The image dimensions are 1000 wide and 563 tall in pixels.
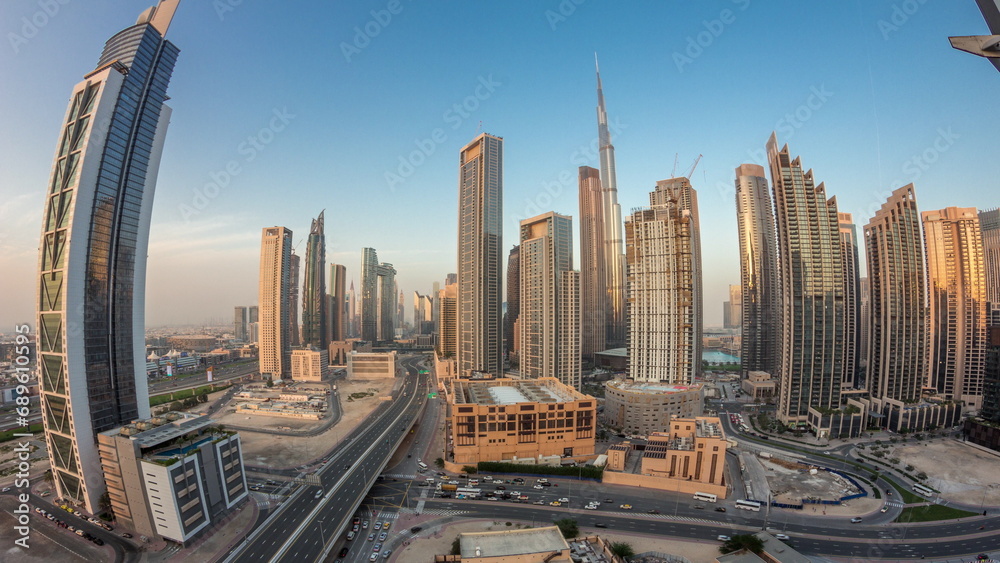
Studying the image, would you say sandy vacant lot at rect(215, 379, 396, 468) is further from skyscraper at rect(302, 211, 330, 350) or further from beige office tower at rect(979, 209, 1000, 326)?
beige office tower at rect(979, 209, 1000, 326)

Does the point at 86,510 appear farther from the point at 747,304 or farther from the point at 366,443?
the point at 747,304

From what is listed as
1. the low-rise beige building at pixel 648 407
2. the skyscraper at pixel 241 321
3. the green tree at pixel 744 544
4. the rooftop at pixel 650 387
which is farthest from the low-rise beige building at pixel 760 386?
the skyscraper at pixel 241 321

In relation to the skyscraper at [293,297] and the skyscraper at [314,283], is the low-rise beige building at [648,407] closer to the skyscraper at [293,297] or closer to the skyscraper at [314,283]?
the skyscraper at [293,297]

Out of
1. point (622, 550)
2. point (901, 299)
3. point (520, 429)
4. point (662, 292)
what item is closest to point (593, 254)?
point (662, 292)

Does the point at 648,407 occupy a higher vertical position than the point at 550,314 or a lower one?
lower

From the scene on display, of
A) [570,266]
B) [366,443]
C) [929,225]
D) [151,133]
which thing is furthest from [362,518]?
[929,225]

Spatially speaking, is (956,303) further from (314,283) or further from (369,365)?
(314,283)
